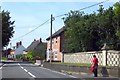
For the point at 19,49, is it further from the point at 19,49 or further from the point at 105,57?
the point at 105,57

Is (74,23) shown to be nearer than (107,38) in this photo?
No

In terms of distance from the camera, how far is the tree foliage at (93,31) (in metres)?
44.2

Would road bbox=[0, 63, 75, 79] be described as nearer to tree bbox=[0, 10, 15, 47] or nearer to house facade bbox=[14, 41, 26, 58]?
tree bbox=[0, 10, 15, 47]

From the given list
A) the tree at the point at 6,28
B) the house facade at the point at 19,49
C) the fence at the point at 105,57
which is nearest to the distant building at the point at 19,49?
the house facade at the point at 19,49

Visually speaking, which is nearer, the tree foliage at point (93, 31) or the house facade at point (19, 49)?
the tree foliage at point (93, 31)

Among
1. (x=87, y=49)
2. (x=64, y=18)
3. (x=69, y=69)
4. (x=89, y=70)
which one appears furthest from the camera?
(x=64, y=18)

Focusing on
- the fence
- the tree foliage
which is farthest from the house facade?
the fence

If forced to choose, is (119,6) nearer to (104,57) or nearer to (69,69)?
(104,57)

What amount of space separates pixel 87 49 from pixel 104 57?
55.3ft

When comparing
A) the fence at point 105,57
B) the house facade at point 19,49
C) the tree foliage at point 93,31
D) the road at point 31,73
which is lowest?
the road at point 31,73

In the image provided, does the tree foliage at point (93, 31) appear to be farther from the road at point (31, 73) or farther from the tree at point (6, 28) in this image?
the tree at point (6, 28)

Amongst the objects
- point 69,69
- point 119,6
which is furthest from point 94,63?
point 69,69

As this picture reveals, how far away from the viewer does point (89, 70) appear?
3056 cm

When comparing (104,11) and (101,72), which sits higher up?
(104,11)
